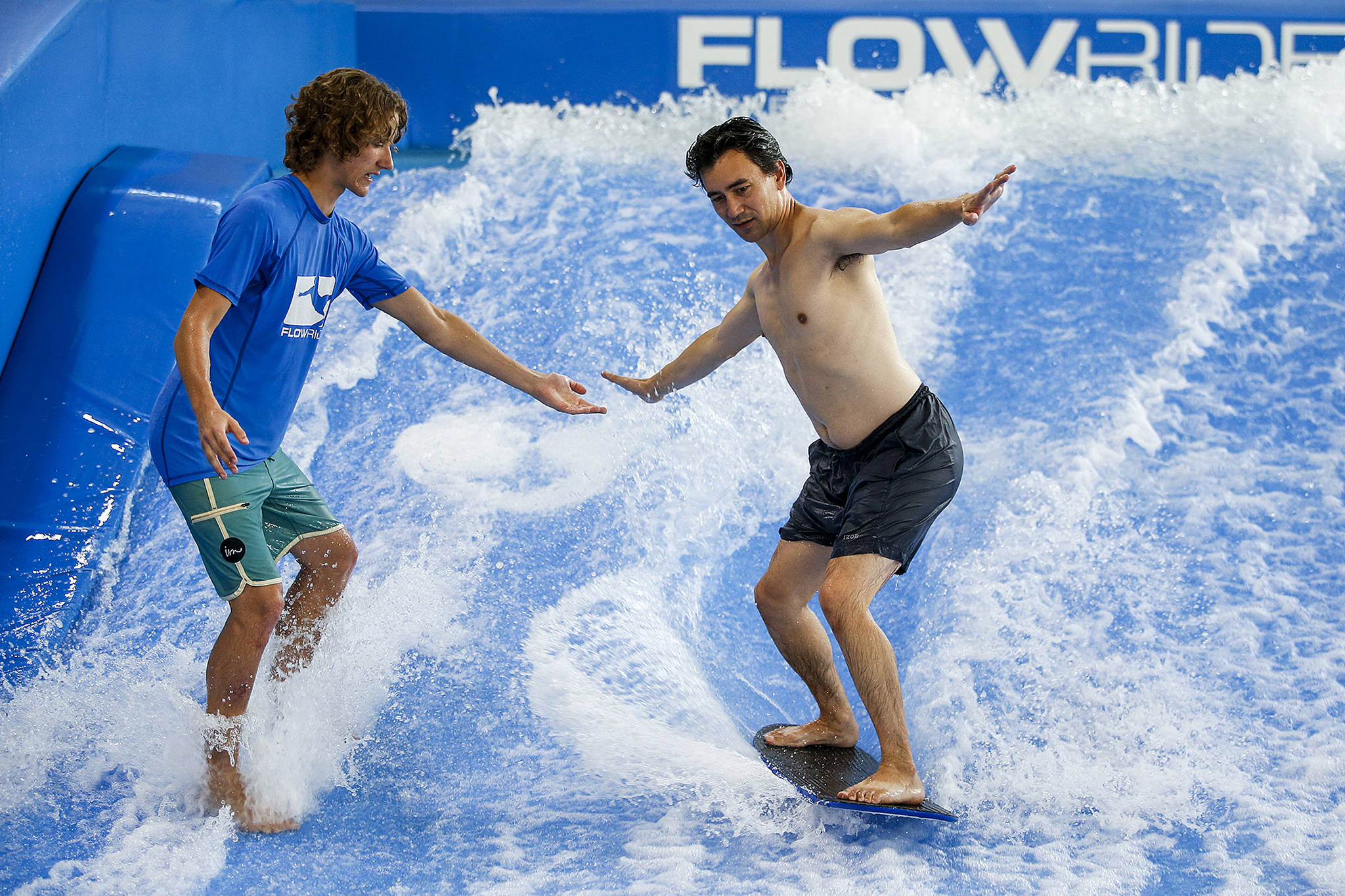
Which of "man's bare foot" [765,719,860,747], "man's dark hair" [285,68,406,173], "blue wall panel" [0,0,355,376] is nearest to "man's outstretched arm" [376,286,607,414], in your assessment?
"man's dark hair" [285,68,406,173]

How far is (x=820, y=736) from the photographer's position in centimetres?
248

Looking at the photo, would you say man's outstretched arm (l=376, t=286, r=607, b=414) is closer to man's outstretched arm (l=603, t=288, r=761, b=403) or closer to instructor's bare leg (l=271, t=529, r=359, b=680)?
man's outstretched arm (l=603, t=288, r=761, b=403)

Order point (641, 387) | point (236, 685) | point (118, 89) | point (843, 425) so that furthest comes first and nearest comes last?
point (118, 89) < point (641, 387) < point (843, 425) < point (236, 685)

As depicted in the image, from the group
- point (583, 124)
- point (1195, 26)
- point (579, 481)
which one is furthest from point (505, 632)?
point (1195, 26)

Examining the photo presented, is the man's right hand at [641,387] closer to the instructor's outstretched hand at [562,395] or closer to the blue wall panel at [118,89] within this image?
the instructor's outstretched hand at [562,395]

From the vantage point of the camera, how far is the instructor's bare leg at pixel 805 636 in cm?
242

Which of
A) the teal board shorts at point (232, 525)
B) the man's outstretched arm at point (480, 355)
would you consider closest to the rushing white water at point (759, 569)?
the teal board shorts at point (232, 525)

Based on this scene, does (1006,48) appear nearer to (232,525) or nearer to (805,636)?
(805,636)

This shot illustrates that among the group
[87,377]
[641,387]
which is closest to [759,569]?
[641,387]

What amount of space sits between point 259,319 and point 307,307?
0.11m

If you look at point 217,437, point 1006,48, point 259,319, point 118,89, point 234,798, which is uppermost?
point 1006,48

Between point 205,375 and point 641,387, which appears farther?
point 641,387

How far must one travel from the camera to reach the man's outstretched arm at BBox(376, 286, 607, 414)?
255cm

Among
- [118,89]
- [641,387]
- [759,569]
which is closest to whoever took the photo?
[641,387]
